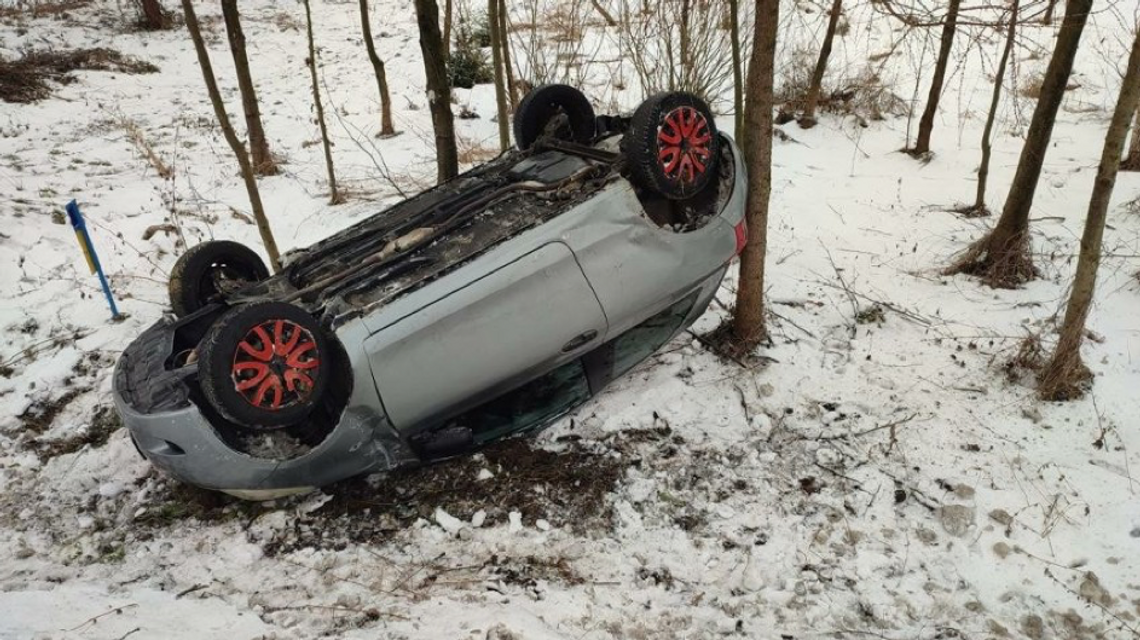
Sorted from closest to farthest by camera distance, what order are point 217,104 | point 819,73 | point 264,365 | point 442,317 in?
point 264,365 → point 442,317 → point 217,104 → point 819,73

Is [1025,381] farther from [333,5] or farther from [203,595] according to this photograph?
[333,5]

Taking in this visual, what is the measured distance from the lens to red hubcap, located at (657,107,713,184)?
3641 millimetres

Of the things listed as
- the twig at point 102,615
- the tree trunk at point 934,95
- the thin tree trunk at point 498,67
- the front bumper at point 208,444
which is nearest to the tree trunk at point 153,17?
the thin tree trunk at point 498,67

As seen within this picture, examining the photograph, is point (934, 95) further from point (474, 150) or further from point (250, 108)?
point (250, 108)

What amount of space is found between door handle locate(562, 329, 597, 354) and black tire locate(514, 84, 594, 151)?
164 cm

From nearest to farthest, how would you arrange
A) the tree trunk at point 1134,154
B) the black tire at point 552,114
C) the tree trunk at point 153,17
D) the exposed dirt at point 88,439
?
1. the exposed dirt at point 88,439
2. the black tire at point 552,114
3. the tree trunk at point 1134,154
4. the tree trunk at point 153,17

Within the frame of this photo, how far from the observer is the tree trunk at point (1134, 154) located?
22.0 feet

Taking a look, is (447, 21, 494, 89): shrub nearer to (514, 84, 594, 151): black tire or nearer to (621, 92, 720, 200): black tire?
(514, 84, 594, 151): black tire

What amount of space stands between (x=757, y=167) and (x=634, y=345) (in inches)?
52.1

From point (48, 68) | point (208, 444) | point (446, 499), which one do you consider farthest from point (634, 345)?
point (48, 68)

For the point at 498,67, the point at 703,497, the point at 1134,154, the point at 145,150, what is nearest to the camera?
the point at 703,497

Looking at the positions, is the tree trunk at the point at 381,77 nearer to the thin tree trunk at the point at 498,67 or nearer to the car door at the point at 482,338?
the thin tree trunk at the point at 498,67

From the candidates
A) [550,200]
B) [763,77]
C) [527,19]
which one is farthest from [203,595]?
[527,19]

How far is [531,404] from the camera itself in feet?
12.7
